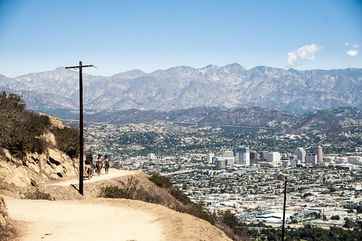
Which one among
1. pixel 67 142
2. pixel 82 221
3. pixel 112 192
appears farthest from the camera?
pixel 67 142

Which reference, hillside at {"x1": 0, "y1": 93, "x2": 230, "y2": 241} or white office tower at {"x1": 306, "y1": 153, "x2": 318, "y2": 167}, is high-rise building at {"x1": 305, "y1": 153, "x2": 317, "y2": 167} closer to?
white office tower at {"x1": 306, "y1": 153, "x2": 318, "y2": 167}

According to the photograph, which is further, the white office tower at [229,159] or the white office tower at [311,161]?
the white office tower at [229,159]

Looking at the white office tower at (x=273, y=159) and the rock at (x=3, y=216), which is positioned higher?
the rock at (x=3, y=216)

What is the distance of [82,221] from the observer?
21.2 m

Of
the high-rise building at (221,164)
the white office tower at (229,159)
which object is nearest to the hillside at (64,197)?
the high-rise building at (221,164)

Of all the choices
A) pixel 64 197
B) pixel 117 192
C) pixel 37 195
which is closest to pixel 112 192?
pixel 117 192

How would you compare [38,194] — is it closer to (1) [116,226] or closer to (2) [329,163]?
(1) [116,226]

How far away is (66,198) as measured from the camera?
94.5 ft

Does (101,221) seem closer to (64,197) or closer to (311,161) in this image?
(64,197)

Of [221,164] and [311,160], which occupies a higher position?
[311,160]

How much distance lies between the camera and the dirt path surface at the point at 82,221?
1838cm

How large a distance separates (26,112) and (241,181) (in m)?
94.4

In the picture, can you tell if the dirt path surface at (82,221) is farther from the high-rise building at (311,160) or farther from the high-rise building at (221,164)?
the high-rise building at (311,160)

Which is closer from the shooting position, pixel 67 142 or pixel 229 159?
pixel 67 142
